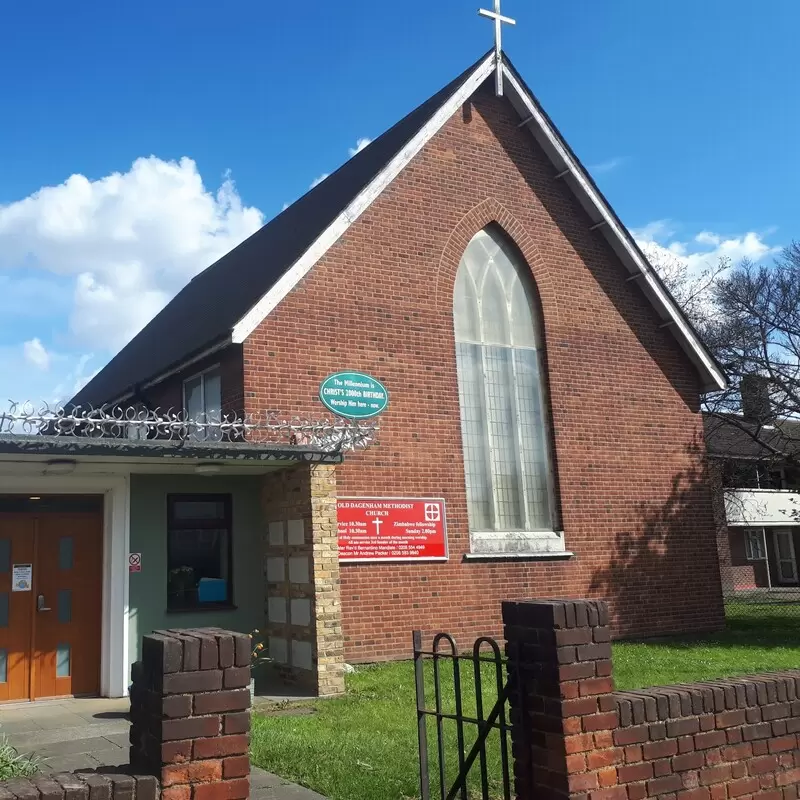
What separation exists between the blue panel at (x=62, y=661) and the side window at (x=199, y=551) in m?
1.34

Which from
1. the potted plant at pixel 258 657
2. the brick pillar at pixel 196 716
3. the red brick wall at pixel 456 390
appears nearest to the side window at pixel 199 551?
the potted plant at pixel 258 657

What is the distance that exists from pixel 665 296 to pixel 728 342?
28.0 feet

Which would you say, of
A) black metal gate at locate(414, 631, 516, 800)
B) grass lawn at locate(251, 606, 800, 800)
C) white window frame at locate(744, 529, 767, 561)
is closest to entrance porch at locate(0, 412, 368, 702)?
grass lawn at locate(251, 606, 800, 800)

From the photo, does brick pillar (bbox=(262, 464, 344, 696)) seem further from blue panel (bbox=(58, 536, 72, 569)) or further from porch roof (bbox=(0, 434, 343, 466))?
blue panel (bbox=(58, 536, 72, 569))

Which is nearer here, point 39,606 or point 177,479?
point 39,606

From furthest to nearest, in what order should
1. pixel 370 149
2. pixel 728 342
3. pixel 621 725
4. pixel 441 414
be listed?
pixel 728 342
pixel 370 149
pixel 441 414
pixel 621 725

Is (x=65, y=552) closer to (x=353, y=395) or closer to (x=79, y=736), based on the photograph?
(x=79, y=736)

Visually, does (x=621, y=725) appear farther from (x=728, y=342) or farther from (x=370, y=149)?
(x=728, y=342)

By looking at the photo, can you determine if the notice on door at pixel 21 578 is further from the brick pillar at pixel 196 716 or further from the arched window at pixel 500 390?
the brick pillar at pixel 196 716

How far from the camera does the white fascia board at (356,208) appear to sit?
497 inches

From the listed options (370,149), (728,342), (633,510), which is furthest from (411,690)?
(728,342)

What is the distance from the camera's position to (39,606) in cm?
1084

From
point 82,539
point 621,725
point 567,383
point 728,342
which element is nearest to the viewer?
point 621,725

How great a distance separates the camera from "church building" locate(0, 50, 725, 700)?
10.9 metres
